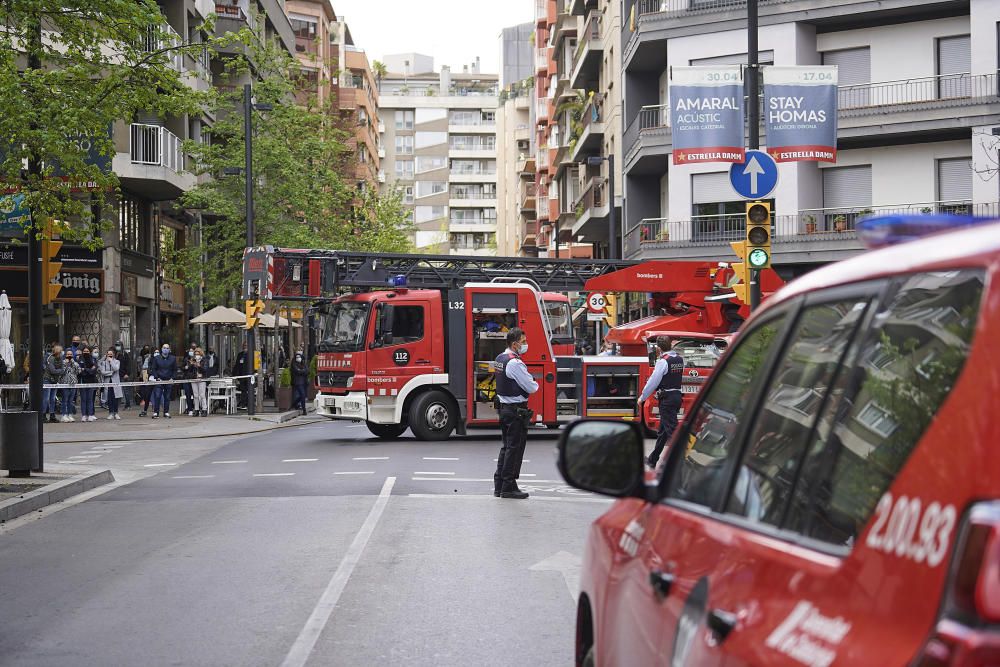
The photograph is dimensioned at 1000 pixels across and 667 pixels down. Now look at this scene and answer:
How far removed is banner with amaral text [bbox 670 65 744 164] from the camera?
18.9 metres

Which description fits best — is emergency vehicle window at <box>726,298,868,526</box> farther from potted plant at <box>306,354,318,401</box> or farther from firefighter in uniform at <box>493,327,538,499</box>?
potted plant at <box>306,354,318,401</box>

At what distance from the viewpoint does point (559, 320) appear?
27.8 metres

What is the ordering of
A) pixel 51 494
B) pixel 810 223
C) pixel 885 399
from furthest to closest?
pixel 810 223 < pixel 51 494 < pixel 885 399

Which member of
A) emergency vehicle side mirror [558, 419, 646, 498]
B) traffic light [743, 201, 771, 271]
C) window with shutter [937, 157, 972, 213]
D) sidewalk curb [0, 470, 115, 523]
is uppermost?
window with shutter [937, 157, 972, 213]

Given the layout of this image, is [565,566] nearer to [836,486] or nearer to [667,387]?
[836,486]

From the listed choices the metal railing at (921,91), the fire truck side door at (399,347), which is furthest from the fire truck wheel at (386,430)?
the metal railing at (921,91)

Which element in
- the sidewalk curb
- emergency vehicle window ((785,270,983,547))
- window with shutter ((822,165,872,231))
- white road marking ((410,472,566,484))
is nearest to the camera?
emergency vehicle window ((785,270,983,547))

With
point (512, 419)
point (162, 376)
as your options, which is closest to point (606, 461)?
point (512, 419)

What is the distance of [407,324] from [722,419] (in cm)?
2201

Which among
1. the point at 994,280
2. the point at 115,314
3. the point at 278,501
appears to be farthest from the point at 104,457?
the point at 994,280

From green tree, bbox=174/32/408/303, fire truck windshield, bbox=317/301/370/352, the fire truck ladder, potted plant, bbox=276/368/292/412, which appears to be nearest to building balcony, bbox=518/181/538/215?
green tree, bbox=174/32/408/303

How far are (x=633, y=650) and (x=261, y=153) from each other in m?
41.8

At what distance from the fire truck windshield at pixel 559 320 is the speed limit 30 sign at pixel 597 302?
1111 centimetres

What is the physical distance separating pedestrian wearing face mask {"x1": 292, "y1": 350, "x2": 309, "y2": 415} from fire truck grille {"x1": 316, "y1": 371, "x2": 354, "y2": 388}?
10119 millimetres
